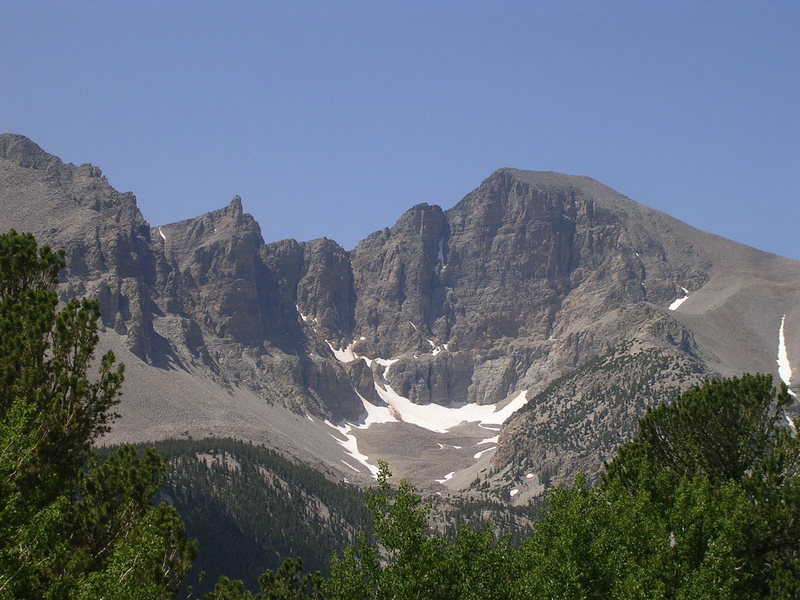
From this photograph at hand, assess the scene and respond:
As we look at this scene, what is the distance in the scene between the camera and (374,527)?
1154 inches

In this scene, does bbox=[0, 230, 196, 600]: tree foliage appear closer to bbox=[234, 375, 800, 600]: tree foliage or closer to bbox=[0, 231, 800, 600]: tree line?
bbox=[0, 231, 800, 600]: tree line

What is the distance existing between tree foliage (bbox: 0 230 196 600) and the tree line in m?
0.05

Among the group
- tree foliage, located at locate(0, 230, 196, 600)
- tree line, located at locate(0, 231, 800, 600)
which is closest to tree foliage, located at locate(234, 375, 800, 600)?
tree line, located at locate(0, 231, 800, 600)

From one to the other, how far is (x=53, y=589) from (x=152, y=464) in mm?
9348

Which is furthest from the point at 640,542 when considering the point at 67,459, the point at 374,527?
the point at 67,459

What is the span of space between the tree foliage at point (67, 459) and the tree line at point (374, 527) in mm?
53

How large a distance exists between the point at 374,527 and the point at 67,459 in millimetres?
10331

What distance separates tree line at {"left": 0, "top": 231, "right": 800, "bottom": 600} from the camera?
27.1 metres

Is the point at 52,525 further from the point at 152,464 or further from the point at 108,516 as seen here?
the point at 152,464

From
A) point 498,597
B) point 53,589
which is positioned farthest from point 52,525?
point 498,597

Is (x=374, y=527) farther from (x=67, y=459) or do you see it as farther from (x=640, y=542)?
(x=67, y=459)

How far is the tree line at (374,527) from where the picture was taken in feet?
88.8

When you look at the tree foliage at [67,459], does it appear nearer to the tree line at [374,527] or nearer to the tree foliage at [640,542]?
the tree line at [374,527]

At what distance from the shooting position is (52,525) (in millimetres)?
23125
